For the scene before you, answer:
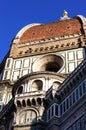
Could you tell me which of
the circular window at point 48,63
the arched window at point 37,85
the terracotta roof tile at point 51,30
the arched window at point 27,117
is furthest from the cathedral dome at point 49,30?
the arched window at point 27,117

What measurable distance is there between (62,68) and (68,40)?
787 cm

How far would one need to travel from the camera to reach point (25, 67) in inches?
2060

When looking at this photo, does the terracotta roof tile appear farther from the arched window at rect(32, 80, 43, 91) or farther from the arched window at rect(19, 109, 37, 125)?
the arched window at rect(19, 109, 37, 125)

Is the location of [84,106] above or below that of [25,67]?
below

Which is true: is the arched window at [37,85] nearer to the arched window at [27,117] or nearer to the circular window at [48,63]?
the arched window at [27,117]

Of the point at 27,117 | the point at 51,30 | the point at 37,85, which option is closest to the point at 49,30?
the point at 51,30

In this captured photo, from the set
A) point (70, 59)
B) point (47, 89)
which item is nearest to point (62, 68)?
point (70, 59)

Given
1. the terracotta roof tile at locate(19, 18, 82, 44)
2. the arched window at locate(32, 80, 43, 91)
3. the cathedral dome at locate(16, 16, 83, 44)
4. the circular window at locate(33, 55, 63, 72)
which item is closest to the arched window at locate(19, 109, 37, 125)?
the arched window at locate(32, 80, 43, 91)

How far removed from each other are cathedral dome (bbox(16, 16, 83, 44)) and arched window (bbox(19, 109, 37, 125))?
23.1 metres

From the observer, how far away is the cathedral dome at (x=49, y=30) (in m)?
58.5

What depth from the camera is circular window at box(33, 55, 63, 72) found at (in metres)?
51.9

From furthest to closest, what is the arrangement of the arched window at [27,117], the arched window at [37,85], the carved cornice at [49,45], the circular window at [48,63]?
the carved cornice at [49,45] < the circular window at [48,63] < the arched window at [37,85] < the arched window at [27,117]

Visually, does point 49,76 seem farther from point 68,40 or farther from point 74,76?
point 68,40

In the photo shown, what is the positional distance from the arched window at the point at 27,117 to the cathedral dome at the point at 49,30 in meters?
23.1
